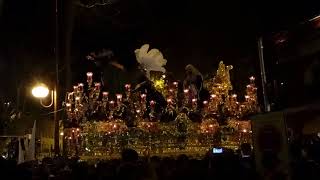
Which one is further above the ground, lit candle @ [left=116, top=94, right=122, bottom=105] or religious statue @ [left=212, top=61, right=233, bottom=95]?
religious statue @ [left=212, top=61, right=233, bottom=95]

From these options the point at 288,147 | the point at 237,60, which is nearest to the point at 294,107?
the point at 288,147

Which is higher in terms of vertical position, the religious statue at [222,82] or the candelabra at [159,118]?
the religious statue at [222,82]

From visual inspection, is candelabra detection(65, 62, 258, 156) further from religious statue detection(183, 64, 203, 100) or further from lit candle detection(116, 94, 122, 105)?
religious statue detection(183, 64, 203, 100)

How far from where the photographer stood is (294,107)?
664 cm

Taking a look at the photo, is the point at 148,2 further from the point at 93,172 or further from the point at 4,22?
the point at 93,172

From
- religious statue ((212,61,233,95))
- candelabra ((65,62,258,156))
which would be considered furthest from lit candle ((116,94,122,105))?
religious statue ((212,61,233,95))

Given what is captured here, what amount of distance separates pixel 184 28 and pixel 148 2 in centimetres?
184

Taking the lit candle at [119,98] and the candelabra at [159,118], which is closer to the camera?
the lit candle at [119,98]

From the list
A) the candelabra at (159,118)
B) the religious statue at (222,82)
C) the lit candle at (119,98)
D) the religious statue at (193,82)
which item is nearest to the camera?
the lit candle at (119,98)

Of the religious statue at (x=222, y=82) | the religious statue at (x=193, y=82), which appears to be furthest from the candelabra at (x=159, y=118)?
the religious statue at (x=193, y=82)

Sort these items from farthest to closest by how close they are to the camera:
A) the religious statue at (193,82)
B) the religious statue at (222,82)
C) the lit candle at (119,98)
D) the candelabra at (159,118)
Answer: the religious statue at (193,82), the religious statue at (222,82), the candelabra at (159,118), the lit candle at (119,98)

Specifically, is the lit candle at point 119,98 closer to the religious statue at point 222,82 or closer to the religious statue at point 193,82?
the religious statue at point 193,82

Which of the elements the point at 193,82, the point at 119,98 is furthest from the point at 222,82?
the point at 119,98

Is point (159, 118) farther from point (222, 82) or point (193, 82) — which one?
point (222, 82)
